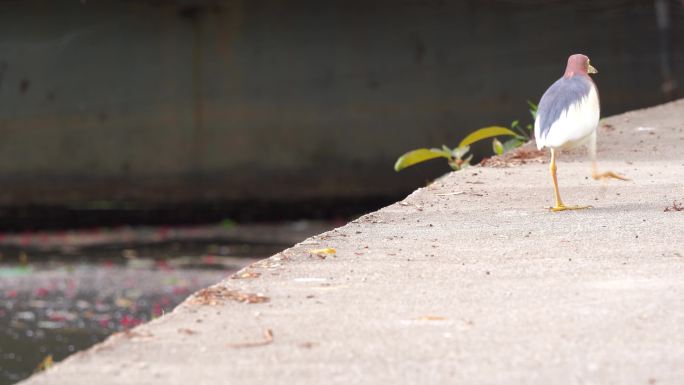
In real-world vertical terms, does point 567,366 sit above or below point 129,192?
above

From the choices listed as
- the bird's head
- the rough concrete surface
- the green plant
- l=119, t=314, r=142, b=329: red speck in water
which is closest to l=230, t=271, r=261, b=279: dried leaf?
the rough concrete surface

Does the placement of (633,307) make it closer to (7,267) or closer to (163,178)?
(163,178)

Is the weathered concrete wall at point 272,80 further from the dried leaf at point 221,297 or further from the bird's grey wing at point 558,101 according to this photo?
the dried leaf at point 221,297

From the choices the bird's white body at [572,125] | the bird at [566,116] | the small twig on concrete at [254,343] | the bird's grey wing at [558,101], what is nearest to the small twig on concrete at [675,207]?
the bird at [566,116]

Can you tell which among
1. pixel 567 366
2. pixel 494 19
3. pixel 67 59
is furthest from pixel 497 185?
pixel 67 59

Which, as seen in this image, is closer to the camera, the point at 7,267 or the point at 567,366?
the point at 567,366
